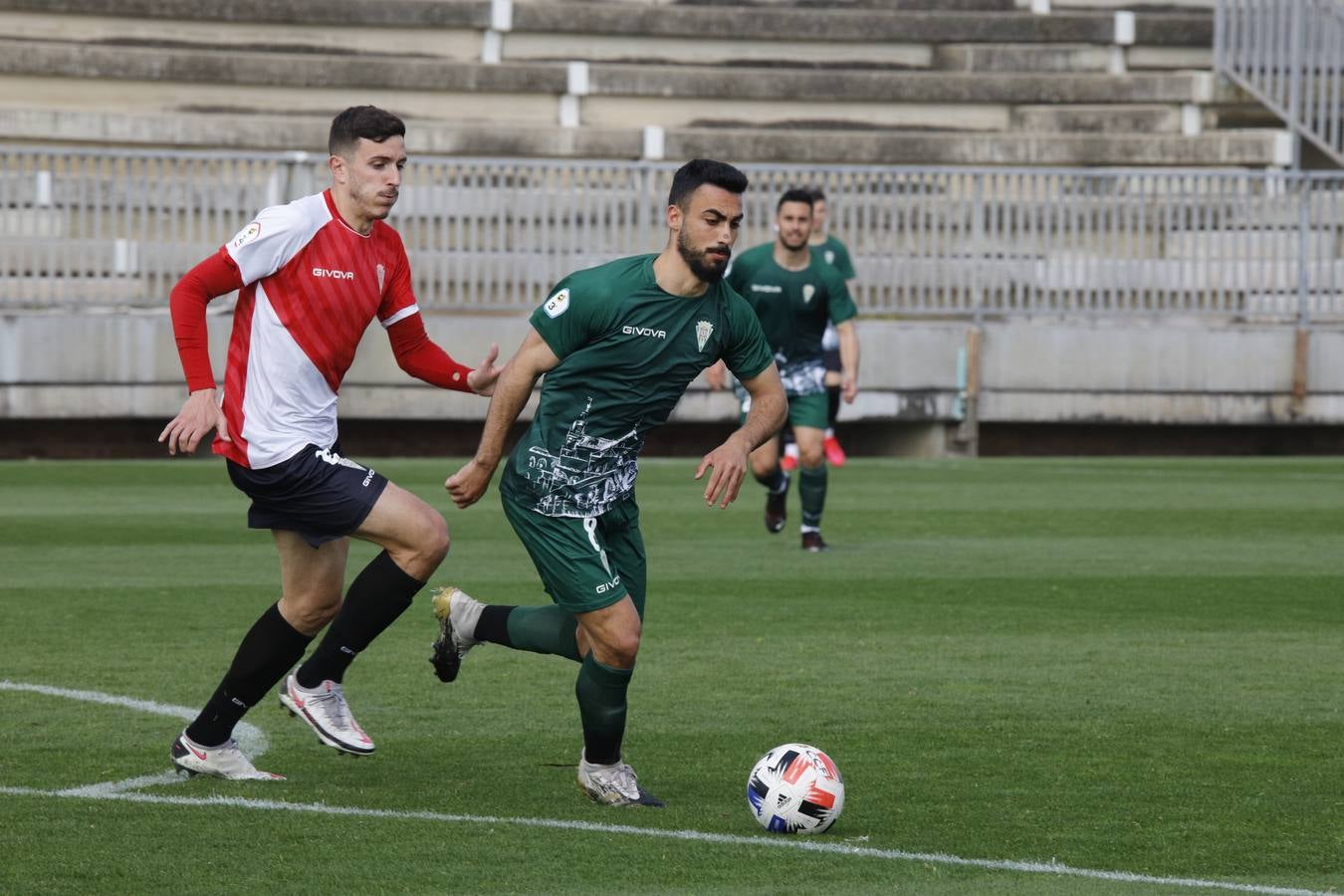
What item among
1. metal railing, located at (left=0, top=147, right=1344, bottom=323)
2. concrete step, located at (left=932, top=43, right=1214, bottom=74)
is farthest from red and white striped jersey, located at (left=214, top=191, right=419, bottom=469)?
concrete step, located at (left=932, top=43, right=1214, bottom=74)

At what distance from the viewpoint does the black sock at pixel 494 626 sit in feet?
20.5

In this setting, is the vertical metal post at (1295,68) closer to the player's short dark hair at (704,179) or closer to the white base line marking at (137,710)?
the white base line marking at (137,710)

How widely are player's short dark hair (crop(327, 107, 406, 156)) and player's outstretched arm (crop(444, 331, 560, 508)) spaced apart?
2.67 ft

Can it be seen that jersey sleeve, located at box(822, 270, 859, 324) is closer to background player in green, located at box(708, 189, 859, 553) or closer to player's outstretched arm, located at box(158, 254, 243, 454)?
background player in green, located at box(708, 189, 859, 553)

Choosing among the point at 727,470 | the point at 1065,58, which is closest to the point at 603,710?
the point at 727,470

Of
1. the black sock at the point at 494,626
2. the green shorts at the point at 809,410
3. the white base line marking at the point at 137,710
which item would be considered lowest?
the white base line marking at the point at 137,710

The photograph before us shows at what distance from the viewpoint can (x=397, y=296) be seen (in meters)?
6.38

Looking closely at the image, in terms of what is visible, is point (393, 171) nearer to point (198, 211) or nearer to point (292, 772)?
point (292, 772)

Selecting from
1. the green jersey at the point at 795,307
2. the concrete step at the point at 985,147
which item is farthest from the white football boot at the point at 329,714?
the concrete step at the point at 985,147

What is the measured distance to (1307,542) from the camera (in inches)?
500

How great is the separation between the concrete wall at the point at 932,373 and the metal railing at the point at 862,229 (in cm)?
39

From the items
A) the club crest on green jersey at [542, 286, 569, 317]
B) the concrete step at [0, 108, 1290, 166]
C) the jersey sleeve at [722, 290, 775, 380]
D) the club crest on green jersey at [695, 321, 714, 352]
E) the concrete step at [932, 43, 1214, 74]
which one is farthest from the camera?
the concrete step at [932, 43, 1214, 74]

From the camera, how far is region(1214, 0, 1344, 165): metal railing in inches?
975

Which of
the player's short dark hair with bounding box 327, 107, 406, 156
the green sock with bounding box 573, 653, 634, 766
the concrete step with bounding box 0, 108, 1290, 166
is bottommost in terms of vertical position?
the green sock with bounding box 573, 653, 634, 766
